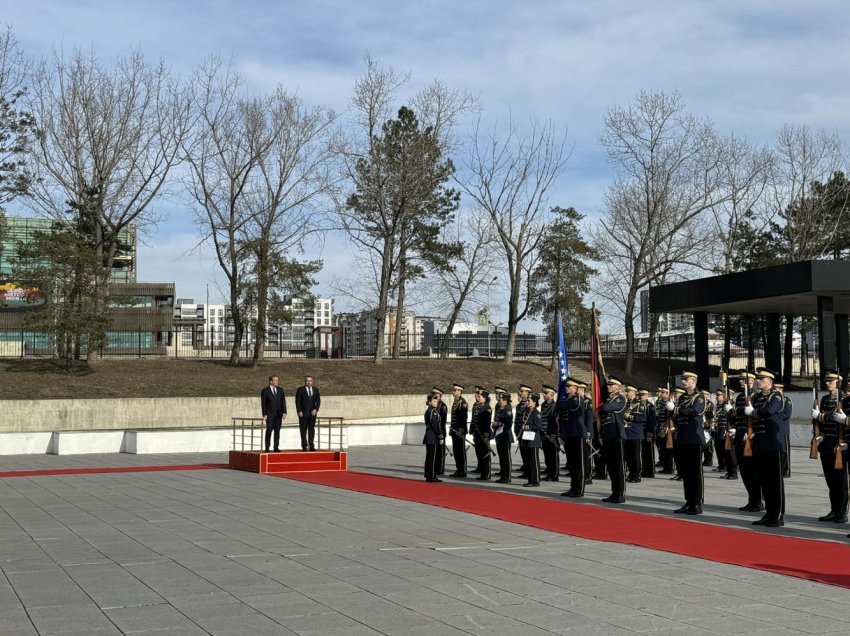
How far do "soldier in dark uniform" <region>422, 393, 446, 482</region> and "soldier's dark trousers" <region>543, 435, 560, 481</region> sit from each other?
1986mm

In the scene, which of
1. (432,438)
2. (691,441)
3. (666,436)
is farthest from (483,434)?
(691,441)

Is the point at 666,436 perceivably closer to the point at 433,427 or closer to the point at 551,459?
the point at 551,459

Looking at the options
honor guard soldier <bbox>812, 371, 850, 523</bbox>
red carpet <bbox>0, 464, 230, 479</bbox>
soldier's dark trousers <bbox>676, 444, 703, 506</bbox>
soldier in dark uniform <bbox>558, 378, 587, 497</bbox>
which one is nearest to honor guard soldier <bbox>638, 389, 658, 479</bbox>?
soldier in dark uniform <bbox>558, 378, 587, 497</bbox>

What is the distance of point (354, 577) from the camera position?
26.8 feet

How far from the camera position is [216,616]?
6.71 metres

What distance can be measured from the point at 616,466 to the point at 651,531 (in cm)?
311

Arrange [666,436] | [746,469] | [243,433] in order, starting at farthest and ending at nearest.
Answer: [243,433] → [666,436] → [746,469]

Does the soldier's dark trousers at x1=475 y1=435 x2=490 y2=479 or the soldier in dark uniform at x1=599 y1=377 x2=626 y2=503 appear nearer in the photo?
the soldier in dark uniform at x1=599 y1=377 x2=626 y2=503

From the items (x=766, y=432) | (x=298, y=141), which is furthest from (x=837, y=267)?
(x=298, y=141)

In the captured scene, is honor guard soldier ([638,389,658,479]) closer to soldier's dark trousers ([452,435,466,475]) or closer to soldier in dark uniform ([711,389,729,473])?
soldier in dark uniform ([711,389,729,473])

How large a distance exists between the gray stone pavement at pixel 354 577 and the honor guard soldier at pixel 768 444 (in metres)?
0.33

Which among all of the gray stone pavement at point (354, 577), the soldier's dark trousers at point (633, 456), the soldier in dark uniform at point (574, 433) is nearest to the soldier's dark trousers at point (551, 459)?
the soldier's dark trousers at point (633, 456)

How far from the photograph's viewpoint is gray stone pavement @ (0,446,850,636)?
259 inches

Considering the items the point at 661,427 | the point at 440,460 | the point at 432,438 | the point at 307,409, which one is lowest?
the point at 440,460
